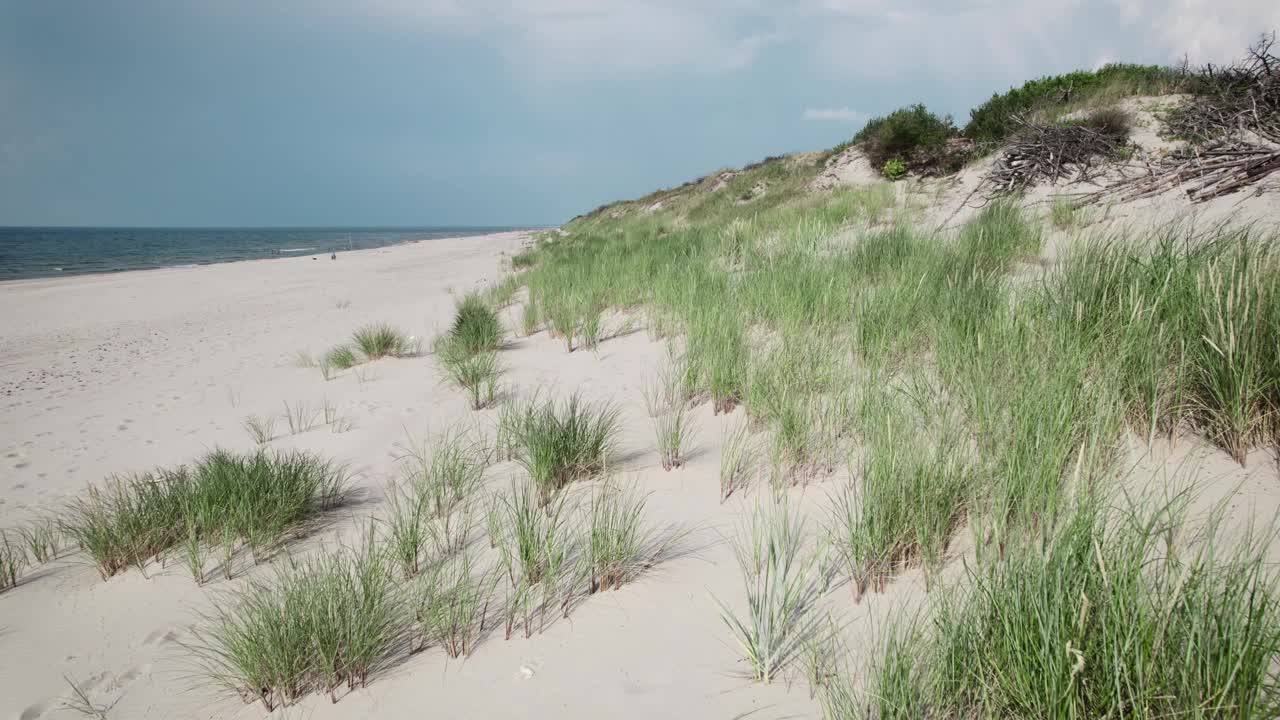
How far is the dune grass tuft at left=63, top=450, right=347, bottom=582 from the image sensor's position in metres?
2.73

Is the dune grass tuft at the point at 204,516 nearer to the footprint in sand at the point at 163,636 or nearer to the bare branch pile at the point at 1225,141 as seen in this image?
the footprint in sand at the point at 163,636

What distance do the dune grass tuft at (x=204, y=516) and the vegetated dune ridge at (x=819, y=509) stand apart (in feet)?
0.20

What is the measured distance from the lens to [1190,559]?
1.58m

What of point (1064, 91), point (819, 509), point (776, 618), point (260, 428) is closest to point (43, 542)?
point (260, 428)

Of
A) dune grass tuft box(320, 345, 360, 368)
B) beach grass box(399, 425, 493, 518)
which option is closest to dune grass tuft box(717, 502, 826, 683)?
beach grass box(399, 425, 493, 518)

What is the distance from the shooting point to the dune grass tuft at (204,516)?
273 centimetres

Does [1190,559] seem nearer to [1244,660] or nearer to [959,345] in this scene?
[1244,660]

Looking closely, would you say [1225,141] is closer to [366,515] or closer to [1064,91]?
[1064,91]

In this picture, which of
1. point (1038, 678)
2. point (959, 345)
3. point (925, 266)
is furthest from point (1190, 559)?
point (925, 266)

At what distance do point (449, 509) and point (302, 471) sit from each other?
3.28 ft

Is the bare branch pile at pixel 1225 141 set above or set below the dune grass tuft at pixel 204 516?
above

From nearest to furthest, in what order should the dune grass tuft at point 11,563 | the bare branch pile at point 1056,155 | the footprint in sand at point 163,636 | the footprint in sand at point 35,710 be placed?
the footprint in sand at point 35,710
the footprint in sand at point 163,636
the dune grass tuft at point 11,563
the bare branch pile at point 1056,155

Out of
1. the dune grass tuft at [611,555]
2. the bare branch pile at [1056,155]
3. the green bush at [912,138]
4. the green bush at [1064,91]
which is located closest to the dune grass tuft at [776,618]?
the dune grass tuft at [611,555]

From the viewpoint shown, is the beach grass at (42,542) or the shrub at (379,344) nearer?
the beach grass at (42,542)
